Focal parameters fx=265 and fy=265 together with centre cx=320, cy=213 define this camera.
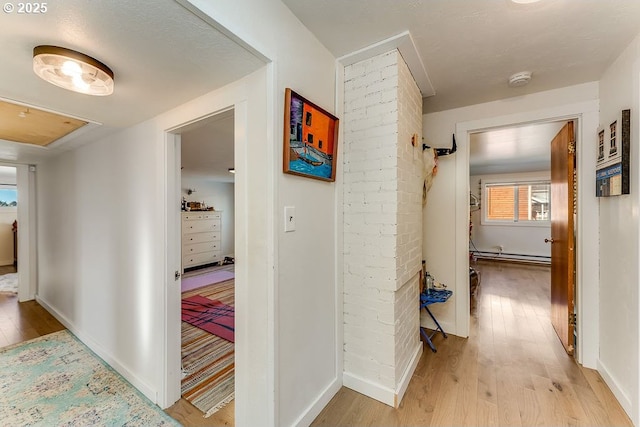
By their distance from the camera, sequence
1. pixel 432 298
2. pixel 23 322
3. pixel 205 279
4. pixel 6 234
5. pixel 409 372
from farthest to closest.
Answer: pixel 6 234, pixel 205 279, pixel 23 322, pixel 432 298, pixel 409 372

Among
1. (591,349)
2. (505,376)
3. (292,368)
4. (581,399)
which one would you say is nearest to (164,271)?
(292,368)

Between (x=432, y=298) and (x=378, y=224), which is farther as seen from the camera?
(x=432, y=298)

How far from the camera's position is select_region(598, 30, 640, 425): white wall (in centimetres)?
156

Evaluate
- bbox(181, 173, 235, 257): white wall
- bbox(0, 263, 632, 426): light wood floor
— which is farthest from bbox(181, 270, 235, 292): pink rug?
bbox(0, 263, 632, 426): light wood floor

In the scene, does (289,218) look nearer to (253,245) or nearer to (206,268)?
(253,245)

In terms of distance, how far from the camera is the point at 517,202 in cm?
612

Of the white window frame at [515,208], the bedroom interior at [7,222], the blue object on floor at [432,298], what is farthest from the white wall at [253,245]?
the white window frame at [515,208]

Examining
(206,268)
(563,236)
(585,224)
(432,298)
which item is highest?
(585,224)

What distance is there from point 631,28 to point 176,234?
297 centimetres

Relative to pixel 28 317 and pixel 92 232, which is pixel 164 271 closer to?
pixel 92 232

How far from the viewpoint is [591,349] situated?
2.08 metres

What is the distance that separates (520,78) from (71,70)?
273 cm

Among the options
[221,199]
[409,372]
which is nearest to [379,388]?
[409,372]

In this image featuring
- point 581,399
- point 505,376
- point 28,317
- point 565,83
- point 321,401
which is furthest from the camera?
point 28,317
